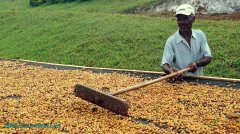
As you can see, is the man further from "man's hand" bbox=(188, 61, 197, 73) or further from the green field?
the green field

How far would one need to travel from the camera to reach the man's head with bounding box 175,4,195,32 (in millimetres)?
5078

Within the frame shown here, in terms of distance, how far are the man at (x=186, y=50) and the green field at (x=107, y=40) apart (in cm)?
288

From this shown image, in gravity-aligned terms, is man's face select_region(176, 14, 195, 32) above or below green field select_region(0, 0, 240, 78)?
above

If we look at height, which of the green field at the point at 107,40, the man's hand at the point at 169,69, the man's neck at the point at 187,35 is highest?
the man's neck at the point at 187,35

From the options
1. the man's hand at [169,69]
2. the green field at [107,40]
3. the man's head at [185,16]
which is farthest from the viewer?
the green field at [107,40]

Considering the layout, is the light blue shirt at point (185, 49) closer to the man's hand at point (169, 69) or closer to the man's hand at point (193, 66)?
the man's hand at point (169, 69)

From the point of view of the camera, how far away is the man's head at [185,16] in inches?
200

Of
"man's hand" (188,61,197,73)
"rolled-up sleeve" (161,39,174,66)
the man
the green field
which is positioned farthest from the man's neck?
the green field

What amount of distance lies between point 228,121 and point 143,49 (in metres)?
6.76

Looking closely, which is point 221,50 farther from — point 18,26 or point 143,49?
point 18,26

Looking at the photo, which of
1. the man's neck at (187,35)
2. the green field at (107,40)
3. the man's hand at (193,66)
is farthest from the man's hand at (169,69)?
the green field at (107,40)

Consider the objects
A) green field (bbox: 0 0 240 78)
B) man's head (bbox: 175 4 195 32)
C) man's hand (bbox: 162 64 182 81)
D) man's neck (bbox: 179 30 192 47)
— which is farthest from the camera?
green field (bbox: 0 0 240 78)

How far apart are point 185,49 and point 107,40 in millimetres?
6798

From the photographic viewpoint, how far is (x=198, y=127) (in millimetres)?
3752
